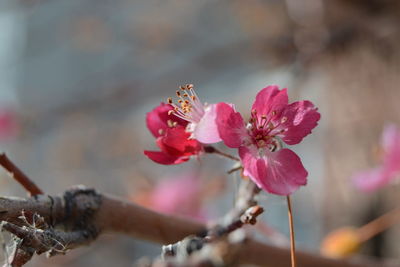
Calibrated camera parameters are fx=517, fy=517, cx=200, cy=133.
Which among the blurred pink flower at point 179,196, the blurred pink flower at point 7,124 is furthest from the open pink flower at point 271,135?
the blurred pink flower at point 7,124

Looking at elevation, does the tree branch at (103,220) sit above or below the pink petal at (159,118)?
below

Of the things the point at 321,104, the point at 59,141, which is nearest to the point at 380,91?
the point at 321,104

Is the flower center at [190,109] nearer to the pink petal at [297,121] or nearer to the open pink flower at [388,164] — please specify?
the pink petal at [297,121]

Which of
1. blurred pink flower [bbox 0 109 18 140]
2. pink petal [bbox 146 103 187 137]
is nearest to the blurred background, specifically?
blurred pink flower [bbox 0 109 18 140]

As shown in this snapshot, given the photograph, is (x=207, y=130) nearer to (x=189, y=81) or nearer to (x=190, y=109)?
(x=190, y=109)

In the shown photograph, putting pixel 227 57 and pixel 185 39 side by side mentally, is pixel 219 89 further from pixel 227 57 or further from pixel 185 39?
pixel 185 39

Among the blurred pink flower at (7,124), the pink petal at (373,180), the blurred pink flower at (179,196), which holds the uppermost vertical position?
the blurred pink flower at (7,124)

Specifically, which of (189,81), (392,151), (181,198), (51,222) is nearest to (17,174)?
(51,222)
